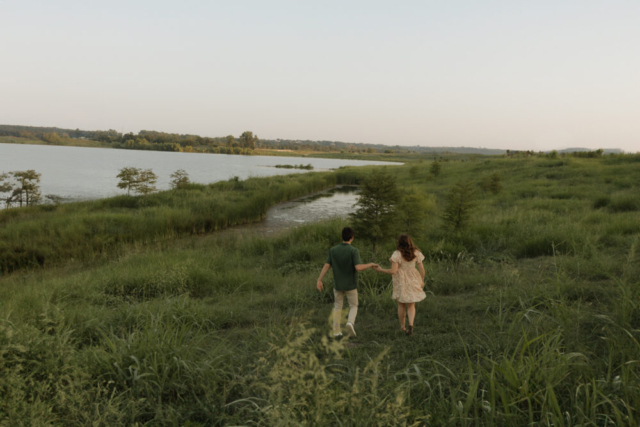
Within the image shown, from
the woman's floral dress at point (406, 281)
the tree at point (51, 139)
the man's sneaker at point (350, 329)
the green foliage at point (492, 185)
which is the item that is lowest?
the man's sneaker at point (350, 329)

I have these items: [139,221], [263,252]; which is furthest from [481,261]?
[139,221]

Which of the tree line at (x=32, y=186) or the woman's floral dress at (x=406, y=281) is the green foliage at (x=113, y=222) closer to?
the tree line at (x=32, y=186)

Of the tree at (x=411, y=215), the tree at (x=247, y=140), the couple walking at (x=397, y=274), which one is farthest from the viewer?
the tree at (x=247, y=140)

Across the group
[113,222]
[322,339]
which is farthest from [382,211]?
[113,222]

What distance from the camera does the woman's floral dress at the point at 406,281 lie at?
546 centimetres

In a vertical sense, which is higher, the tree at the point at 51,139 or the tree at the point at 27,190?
the tree at the point at 51,139

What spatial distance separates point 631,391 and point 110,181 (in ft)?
158

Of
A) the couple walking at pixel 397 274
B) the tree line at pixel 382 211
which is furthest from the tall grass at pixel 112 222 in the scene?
the couple walking at pixel 397 274

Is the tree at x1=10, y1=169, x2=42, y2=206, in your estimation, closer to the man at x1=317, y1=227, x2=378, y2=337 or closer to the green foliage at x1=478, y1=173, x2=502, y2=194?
the man at x1=317, y1=227, x2=378, y2=337

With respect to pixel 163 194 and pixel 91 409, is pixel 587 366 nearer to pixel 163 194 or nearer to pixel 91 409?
pixel 91 409

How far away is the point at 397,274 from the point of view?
5.60 m

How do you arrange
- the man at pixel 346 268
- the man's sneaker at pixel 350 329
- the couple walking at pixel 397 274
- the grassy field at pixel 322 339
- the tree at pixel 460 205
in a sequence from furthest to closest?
the tree at pixel 460 205
the man at pixel 346 268
the couple walking at pixel 397 274
the man's sneaker at pixel 350 329
the grassy field at pixel 322 339

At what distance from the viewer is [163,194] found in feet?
76.5

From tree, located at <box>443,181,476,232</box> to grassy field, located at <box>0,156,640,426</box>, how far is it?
1.86 feet
